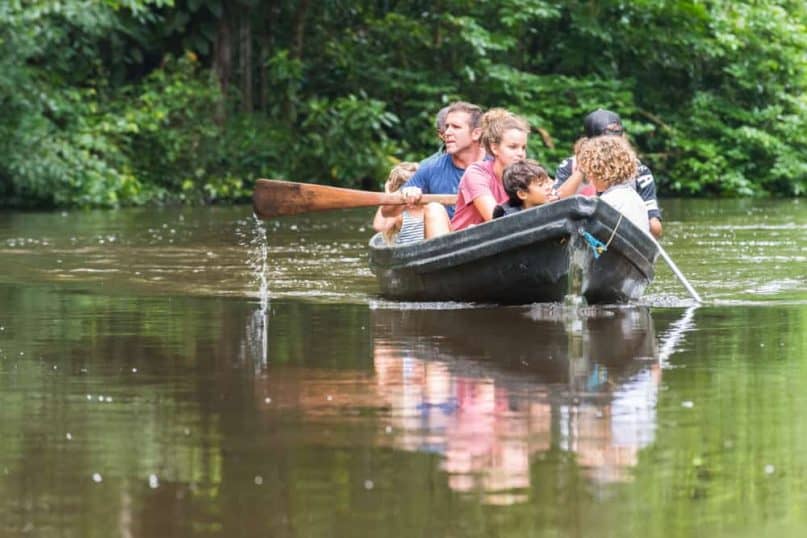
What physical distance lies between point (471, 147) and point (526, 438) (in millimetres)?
5739

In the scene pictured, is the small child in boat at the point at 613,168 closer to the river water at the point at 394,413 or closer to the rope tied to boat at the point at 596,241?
the rope tied to boat at the point at 596,241

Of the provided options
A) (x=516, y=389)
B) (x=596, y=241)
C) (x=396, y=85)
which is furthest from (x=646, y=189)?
(x=396, y=85)

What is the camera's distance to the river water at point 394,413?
16.4 ft

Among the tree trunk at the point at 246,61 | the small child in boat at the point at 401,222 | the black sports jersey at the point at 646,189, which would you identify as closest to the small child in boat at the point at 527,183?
the black sports jersey at the point at 646,189

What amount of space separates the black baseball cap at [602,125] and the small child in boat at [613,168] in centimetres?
70

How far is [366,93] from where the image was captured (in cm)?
2816

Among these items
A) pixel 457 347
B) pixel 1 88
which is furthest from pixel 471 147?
pixel 1 88

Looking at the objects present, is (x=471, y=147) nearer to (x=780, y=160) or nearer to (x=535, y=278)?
(x=535, y=278)

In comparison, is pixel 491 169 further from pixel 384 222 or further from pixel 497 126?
pixel 384 222

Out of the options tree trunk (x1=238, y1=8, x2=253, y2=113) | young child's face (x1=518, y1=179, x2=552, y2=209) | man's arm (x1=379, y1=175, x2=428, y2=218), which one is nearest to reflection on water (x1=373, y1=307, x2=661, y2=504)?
young child's face (x1=518, y1=179, x2=552, y2=209)

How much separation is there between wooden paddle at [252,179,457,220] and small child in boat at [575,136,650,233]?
105 cm

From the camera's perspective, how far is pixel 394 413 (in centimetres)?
655

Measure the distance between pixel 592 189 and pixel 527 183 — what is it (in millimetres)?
938

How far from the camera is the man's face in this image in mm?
11430
